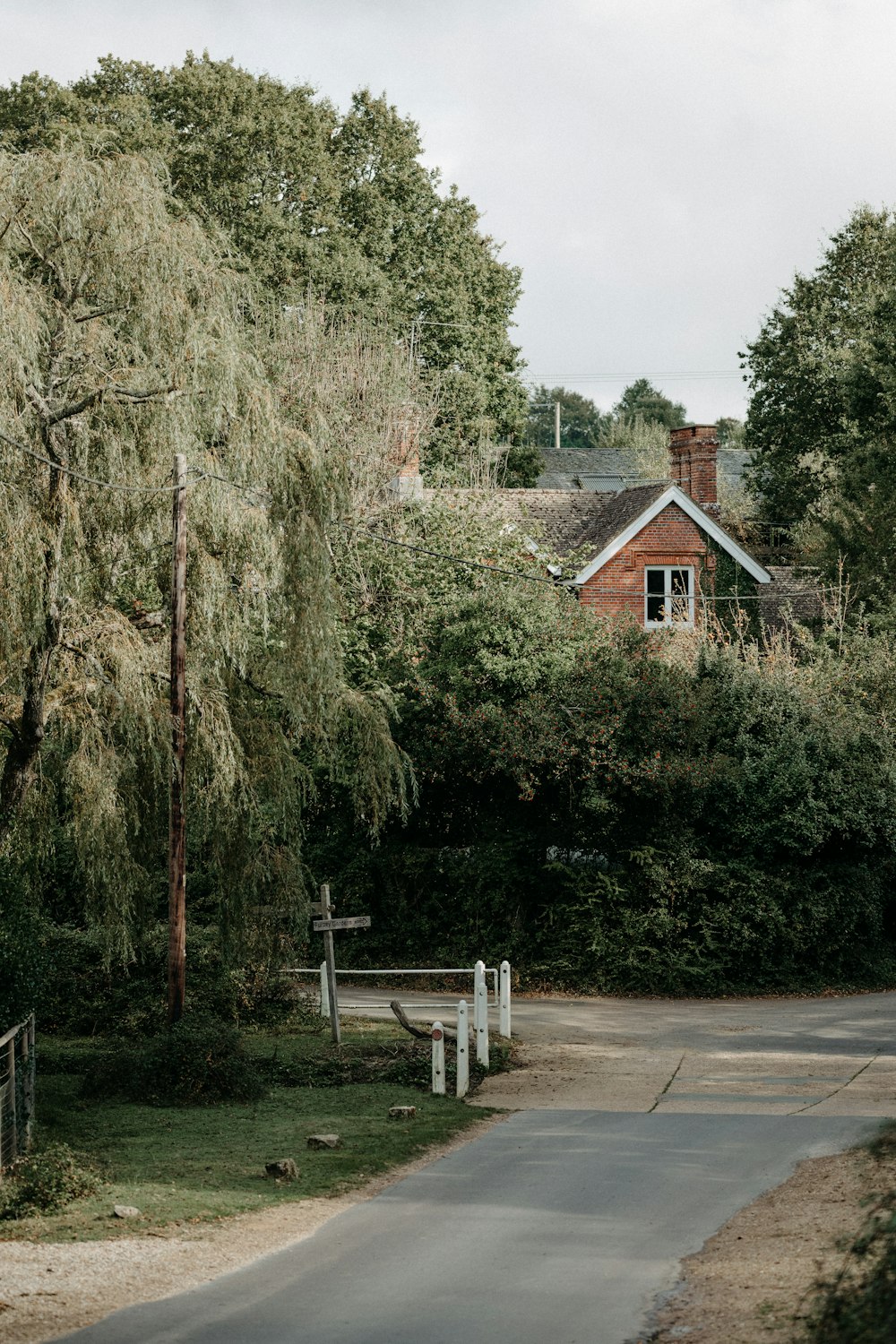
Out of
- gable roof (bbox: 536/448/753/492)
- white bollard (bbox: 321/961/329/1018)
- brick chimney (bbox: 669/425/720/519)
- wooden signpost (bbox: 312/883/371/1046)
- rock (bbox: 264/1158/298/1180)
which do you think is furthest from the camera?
gable roof (bbox: 536/448/753/492)

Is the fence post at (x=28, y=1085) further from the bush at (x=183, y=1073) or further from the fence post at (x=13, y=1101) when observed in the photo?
the bush at (x=183, y=1073)

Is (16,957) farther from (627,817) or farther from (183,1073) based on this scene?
(627,817)

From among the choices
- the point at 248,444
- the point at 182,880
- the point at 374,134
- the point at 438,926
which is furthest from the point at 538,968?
the point at 374,134

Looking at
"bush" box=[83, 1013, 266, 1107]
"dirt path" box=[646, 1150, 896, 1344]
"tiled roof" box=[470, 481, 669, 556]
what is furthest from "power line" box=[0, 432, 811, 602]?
"dirt path" box=[646, 1150, 896, 1344]

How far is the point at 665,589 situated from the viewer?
3616 centimetres

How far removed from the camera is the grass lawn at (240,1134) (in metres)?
11.0

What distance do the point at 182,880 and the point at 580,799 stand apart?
10.7 metres

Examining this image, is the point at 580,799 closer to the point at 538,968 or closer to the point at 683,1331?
the point at 538,968

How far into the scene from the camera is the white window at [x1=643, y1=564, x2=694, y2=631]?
118 ft

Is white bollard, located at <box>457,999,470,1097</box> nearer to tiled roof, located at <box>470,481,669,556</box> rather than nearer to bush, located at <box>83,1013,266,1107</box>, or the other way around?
bush, located at <box>83,1013,266,1107</box>

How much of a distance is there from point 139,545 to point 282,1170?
703cm

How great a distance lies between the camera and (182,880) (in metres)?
16.1

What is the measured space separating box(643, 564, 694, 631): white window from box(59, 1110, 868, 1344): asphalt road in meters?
22.3

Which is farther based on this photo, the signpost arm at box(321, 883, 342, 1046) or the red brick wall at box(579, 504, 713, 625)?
the red brick wall at box(579, 504, 713, 625)
